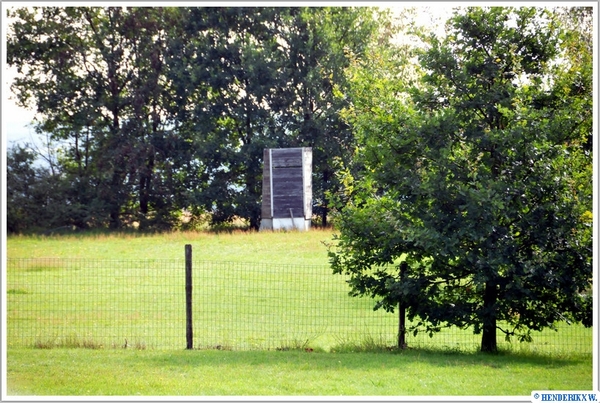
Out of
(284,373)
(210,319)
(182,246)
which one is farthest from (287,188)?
(284,373)

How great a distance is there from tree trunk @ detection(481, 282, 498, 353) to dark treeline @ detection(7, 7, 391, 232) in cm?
2442

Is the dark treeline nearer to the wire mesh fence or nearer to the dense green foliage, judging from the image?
the wire mesh fence

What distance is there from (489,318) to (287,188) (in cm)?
2227

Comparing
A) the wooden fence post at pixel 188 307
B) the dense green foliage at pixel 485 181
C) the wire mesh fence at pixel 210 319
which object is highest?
the dense green foliage at pixel 485 181

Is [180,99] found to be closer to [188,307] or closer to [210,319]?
[210,319]

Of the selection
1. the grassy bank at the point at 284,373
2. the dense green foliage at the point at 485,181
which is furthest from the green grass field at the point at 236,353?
the dense green foliage at the point at 485,181

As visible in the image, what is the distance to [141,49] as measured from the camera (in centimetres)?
3844

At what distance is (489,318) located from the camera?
11.1 metres

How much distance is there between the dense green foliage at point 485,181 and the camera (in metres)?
10.8

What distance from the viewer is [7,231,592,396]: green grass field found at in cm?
880

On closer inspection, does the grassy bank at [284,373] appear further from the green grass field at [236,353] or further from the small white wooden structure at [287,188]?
the small white wooden structure at [287,188]

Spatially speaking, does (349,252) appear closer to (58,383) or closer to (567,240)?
(567,240)

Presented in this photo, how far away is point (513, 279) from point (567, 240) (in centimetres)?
95

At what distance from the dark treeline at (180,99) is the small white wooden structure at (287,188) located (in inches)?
128
